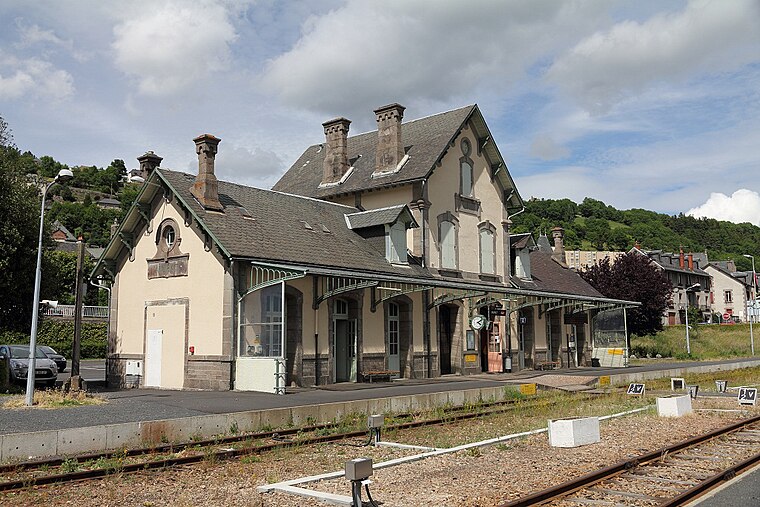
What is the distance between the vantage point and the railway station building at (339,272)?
19984 mm

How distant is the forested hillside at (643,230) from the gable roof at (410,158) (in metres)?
93.5

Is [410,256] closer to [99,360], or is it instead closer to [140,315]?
[140,315]

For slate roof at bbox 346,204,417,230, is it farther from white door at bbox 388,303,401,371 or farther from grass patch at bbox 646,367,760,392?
grass patch at bbox 646,367,760,392

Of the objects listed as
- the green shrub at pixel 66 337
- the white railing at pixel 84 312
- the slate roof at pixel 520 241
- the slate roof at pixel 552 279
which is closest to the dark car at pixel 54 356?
the green shrub at pixel 66 337

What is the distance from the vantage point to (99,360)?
1640 inches

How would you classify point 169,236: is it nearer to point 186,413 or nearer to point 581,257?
point 186,413

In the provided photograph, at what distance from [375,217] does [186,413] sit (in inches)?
518

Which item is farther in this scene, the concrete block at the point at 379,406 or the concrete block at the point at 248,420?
the concrete block at the point at 379,406

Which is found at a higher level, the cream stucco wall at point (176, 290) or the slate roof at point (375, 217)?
the slate roof at point (375, 217)

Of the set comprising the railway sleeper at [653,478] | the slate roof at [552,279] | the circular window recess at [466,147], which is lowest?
the railway sleeper at [653,478]

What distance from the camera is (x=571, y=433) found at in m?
11.3

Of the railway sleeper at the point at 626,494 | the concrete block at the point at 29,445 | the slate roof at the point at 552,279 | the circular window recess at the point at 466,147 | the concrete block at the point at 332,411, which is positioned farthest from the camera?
the slate roof at the point at 552,279

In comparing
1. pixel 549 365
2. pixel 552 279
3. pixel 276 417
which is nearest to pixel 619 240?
pixel 552 279

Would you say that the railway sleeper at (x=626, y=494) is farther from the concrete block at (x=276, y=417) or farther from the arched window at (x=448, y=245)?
the arched window at (x=448, y=245)
